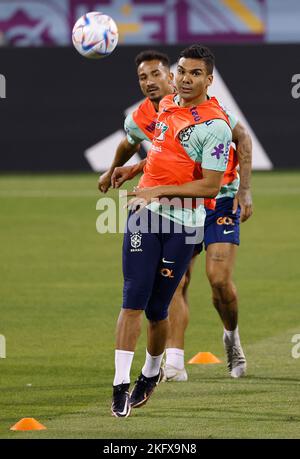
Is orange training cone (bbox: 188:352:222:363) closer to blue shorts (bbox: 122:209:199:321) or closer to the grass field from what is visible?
the grass field

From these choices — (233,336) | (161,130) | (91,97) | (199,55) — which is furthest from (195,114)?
(91,97)

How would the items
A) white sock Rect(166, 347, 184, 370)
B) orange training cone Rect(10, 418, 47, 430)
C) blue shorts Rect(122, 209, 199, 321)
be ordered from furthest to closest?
white sock Rect(166, 347, 184, 370) → blue shorts Rect(122, 209, 199, 321) → orange training cone Rect(10, 418, 47, 430)

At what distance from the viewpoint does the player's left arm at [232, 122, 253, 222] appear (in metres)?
10.5

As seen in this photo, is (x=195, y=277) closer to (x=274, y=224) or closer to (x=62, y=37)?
(x=274, y=224)

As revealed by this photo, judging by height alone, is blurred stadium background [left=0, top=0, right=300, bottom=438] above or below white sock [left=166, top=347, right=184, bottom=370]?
above

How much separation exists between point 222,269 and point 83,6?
30786 mm

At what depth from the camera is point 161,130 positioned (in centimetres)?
905

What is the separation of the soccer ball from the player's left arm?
78.5 inches

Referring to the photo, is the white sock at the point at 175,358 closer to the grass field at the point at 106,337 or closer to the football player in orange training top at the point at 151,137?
the football player in orange training top at the point at 151,137

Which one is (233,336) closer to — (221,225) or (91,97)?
(221,225)

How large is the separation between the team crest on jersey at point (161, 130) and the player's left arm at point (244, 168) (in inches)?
62.5

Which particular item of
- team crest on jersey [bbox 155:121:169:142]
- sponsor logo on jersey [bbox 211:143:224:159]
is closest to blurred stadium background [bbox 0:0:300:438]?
sponsor logo on jersey [bbox 211:143:224:159]

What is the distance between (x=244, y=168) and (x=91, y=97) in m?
19.3

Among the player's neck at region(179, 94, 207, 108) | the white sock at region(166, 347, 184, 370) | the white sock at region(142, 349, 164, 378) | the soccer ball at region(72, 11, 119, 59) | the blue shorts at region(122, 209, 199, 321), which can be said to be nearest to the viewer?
the blue shorts at region(122, 209, 199, 321)
